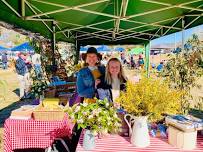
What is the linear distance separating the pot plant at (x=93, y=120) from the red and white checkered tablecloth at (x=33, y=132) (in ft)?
3.77

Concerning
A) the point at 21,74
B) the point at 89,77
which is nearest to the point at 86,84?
the point at 89,77

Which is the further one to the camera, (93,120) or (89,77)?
(89,77)

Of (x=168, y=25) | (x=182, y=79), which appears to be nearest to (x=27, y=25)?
(x=182, y=79)

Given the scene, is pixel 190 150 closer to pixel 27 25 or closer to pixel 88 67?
pixel 88 67

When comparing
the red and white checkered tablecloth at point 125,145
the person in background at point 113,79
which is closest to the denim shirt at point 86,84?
the person in background at point 113,79

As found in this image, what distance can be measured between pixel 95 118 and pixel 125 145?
0.31 meters

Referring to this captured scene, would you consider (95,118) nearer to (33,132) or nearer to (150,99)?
(150,99)

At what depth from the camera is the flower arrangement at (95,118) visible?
7.58 ft

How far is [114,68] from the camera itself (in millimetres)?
3779

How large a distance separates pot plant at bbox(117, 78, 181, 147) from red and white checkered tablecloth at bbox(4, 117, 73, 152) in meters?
1.31

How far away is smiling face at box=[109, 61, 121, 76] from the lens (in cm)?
378

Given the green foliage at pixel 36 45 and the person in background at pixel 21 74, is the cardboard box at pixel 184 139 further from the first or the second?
the person in background at pixel 21 74

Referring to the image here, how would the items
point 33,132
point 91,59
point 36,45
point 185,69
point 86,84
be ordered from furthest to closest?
point 36,45 < point 185,69 < point 91,59 < point 86,84 < point 33,132

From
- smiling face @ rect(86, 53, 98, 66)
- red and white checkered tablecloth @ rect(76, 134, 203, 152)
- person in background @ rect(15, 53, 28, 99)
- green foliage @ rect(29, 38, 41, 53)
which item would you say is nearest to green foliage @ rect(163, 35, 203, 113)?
smiling face @ rect(86, 53, 98, 66)
